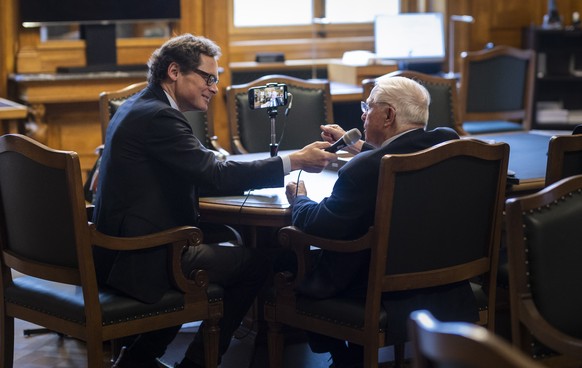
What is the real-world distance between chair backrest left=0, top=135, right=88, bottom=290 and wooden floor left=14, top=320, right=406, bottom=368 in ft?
2.51

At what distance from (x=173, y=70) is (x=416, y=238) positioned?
101 cm

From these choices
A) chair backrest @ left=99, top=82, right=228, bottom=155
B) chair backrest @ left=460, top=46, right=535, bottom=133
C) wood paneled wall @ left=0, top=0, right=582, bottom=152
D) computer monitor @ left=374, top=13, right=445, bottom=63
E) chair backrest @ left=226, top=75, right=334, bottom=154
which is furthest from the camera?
computer monitor @ left=374, top=13, right=445, bottom=63

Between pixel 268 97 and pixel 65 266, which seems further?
pixel 268 97

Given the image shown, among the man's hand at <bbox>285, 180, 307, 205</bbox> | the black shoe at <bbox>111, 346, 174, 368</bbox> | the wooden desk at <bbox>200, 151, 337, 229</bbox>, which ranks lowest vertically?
the black shoe at <bbox>111, 346, 174, 368</bbox>

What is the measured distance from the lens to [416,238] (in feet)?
9.27

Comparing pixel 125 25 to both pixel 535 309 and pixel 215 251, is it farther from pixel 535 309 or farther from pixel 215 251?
pixel 535 309

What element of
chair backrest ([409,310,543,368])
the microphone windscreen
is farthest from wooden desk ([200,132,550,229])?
chair backrest ([409,310,543,368])

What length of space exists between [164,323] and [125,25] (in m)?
3.96

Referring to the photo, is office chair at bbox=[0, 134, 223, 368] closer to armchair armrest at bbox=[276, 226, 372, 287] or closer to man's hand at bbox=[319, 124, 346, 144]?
armchair armrest at bbox=[276, 226, 372, 287]

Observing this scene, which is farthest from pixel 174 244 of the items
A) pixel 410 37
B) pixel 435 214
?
pixel 410 37

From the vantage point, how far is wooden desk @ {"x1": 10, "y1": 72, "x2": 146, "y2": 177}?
19.5 ft

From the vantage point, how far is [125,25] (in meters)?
6.64

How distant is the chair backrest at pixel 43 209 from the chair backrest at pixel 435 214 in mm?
867

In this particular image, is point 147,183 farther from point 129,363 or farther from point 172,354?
point 172,354
